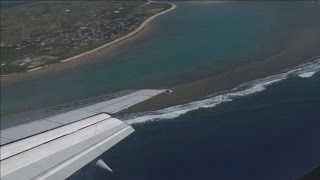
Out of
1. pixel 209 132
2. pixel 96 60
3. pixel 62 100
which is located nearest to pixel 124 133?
pixel 209 132

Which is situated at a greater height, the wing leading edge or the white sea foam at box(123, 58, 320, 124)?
the wing leading edge

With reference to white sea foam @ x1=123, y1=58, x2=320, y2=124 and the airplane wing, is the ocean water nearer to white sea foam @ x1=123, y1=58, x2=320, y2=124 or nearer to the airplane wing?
white sea foam @ x1=123, y1=58, x2=320, y2=124

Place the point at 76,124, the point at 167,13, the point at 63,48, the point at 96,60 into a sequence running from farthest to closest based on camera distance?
the point at 167,13, the point at 63,48, the point at 96,60, the point at 76,124

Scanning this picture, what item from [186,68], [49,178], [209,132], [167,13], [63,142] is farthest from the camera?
[167,13]

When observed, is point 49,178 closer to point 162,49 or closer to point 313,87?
point 313,87

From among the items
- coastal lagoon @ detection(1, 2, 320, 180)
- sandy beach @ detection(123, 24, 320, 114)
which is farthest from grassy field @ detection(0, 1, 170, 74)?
sandy beach @ detection(123, 24, 320, 114)

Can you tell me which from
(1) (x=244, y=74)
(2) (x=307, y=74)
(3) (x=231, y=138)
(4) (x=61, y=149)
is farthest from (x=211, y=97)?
(4) (x=61, y=149)
